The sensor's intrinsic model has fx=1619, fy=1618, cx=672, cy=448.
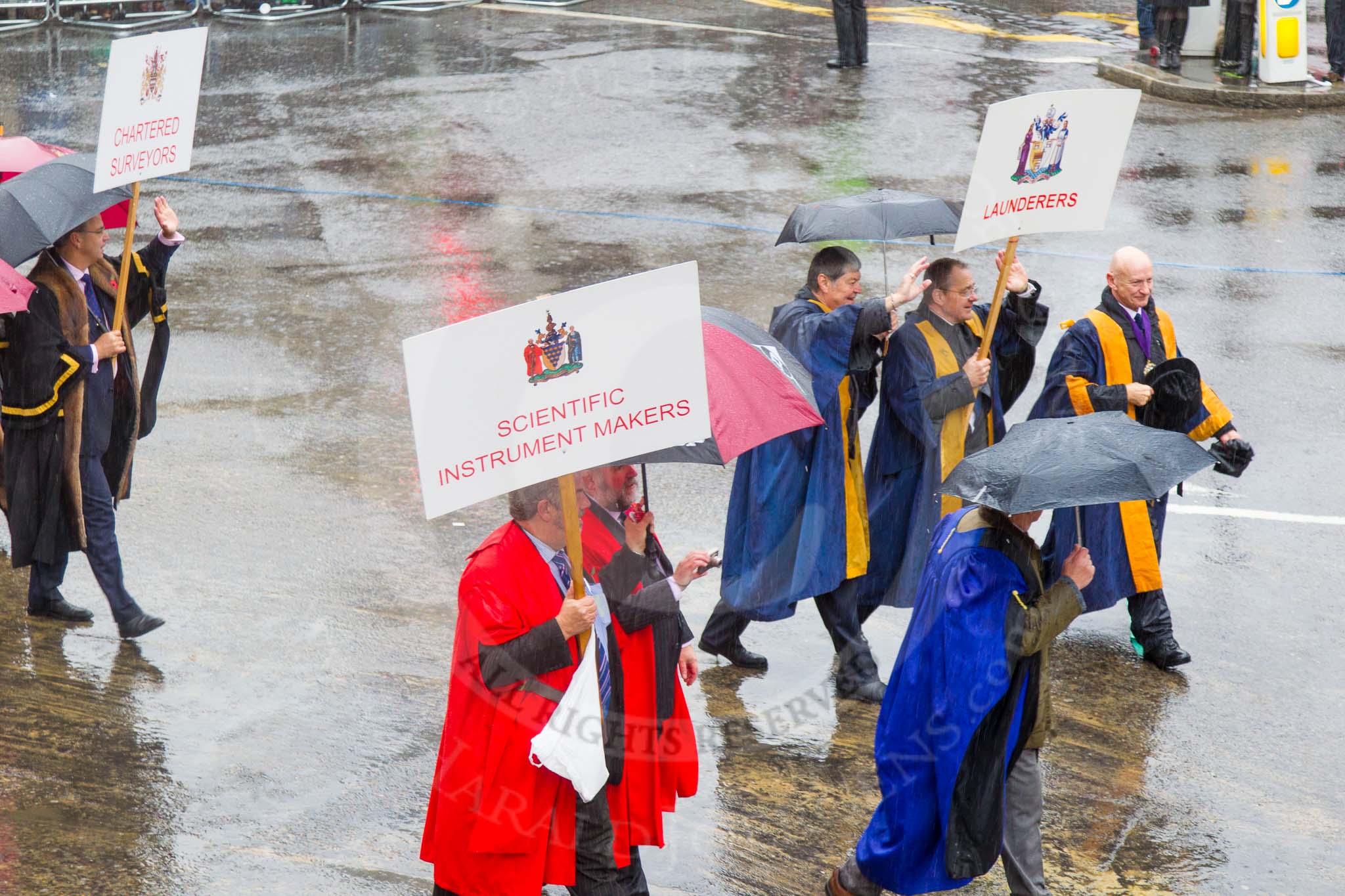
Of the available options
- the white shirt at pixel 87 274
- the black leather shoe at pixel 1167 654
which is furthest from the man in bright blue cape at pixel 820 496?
the white shirt at pixel 87 274

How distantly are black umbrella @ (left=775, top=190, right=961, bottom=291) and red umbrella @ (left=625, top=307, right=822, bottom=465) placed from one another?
1.42 m

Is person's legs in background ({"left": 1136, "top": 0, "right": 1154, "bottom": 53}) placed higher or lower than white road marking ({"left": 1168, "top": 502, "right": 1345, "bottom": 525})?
higher

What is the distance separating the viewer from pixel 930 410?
21.3 feet

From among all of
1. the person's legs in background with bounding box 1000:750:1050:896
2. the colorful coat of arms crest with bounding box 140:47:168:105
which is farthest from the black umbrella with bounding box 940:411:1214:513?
the colorful coat of arms crest with bounding box 140:47:168:105

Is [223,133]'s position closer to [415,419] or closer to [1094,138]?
[1094,138]

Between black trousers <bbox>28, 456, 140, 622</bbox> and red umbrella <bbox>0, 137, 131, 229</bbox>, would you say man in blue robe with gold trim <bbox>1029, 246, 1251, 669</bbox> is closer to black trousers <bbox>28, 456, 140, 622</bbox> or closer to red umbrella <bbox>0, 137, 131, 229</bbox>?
black trousers <bbox>28, 456, 140, 622</bbox>

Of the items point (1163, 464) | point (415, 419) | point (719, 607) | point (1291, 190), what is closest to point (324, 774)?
point (719, 607)

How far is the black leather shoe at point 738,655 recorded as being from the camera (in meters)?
6.80

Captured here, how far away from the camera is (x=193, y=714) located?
6367 mm

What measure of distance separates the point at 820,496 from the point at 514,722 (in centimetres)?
238

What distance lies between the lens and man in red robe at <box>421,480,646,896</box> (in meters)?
4.42

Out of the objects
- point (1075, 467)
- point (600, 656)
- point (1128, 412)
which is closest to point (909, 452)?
point (1128, 412)

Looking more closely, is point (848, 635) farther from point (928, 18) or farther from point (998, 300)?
point (928, 18)

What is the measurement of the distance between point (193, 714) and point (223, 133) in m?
10.1
